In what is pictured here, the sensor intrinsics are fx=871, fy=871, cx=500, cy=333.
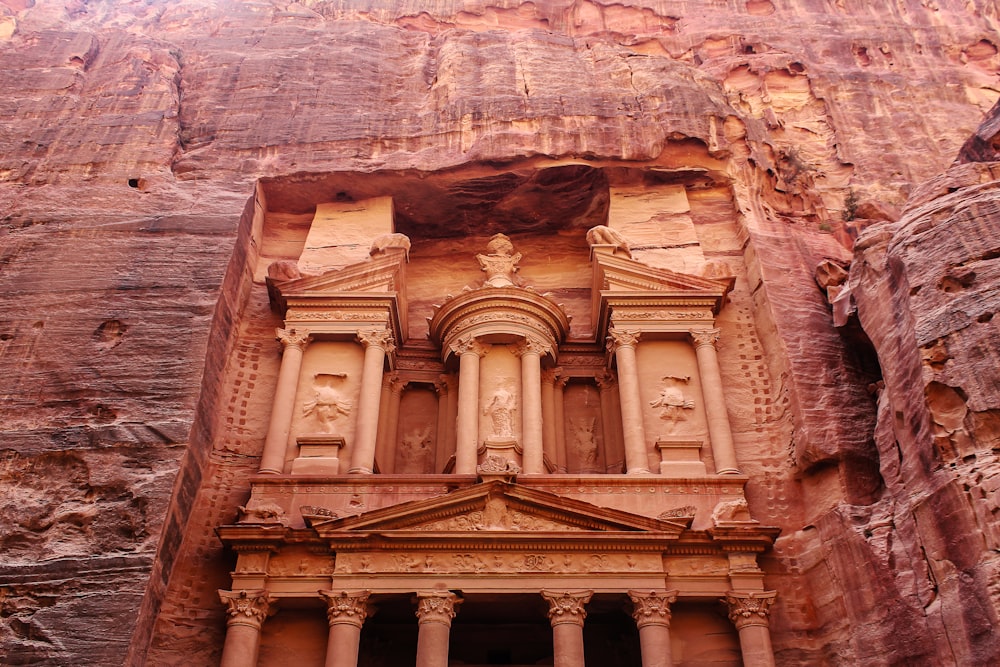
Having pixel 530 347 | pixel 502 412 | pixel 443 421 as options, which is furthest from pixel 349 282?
pixel 502 412

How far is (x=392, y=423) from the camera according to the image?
1484 centimetres

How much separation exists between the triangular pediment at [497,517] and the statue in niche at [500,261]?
4.99 m

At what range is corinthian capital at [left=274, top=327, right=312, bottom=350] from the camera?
46.4 ft

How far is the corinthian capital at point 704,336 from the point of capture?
14094 mm

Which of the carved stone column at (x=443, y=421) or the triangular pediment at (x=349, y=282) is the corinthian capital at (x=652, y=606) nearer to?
the carved stone column at (x=443, y=421)

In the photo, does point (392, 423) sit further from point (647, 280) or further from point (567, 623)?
point (567, 623)

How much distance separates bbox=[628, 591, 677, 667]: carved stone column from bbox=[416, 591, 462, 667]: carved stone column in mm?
2229

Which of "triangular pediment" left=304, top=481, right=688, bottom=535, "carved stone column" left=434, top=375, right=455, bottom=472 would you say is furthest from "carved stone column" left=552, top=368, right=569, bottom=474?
"triangular pediment" left=304, top=481, right=688, bottom=535

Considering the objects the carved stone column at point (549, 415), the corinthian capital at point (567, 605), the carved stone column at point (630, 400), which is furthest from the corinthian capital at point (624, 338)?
the corinthian capital at point (567, 605)

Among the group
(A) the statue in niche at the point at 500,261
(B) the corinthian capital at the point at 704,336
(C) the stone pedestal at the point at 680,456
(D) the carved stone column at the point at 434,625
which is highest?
(A) the statue in niche at the point at 500,261

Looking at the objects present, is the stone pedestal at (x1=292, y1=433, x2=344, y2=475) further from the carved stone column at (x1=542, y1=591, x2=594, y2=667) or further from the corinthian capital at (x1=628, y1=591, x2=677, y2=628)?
the corinthian capital at (x1=628, y1=591, x2=677, y2=628)

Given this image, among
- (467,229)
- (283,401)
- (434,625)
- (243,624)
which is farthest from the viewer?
(467,229)

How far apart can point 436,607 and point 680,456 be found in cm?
436

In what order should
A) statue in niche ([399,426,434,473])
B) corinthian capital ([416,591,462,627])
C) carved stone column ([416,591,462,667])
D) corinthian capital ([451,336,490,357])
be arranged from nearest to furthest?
carved stone column ([416,591,462,667]) < corinthian capital ([416,591,462,627]) < corinthian capital ([451,336,490,357]) < statue in niche ([399,426,434,473])
